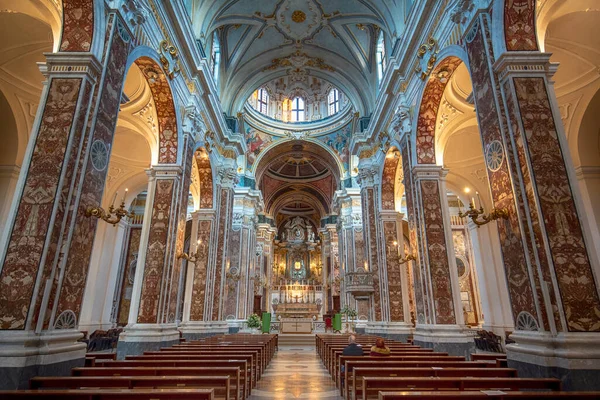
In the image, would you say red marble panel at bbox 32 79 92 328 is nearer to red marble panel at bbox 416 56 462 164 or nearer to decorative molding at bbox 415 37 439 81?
decorative molding at bbox 415 37 439 81

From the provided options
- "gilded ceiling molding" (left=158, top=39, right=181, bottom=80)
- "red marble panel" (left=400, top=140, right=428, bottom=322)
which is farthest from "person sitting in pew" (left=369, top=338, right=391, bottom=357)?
"gilded ceiling molding" (left=158, top=39, right=181, bottom=80)

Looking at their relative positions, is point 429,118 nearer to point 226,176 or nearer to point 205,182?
point 205,182

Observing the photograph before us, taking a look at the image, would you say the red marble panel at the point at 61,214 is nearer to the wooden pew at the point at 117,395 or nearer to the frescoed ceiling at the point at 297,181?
the wooden pew at the point at 117,395

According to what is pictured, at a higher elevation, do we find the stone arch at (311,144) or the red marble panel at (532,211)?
the stone arch at (311,144)

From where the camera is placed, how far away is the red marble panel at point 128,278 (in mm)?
17656

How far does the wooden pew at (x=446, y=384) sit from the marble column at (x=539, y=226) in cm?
78

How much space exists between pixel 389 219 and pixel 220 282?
6562mm

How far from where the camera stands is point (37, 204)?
4555 millimetres

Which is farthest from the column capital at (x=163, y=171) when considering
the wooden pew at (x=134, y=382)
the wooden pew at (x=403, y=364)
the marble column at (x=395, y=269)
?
the marble column at (x=395, y=269)

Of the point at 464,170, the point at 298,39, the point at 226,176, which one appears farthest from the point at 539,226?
the point at 298,39

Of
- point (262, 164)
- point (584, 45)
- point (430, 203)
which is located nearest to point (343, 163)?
point (262, 164)

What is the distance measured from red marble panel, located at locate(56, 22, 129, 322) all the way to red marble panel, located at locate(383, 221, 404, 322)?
30.0 ft

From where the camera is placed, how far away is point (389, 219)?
13.2m

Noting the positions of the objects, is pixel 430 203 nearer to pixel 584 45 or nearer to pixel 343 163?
pixel 584 45
